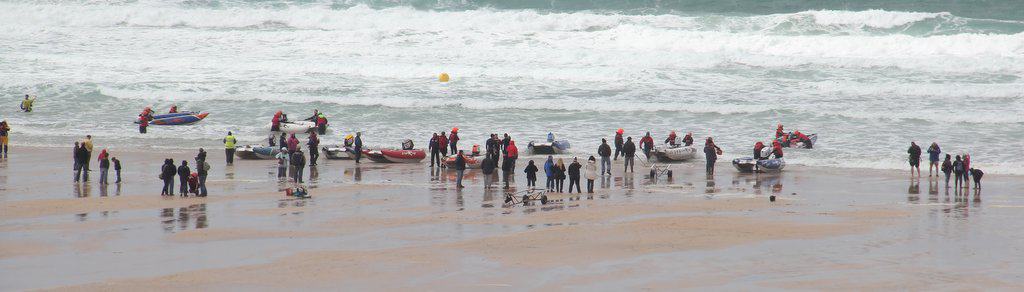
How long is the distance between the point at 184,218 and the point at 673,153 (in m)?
13.2

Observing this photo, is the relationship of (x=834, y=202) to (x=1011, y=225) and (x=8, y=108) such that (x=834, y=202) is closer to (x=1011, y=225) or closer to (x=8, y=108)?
(x=1011, y=225)

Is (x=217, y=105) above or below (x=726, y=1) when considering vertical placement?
below

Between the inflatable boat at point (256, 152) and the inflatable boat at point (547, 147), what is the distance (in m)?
6.22

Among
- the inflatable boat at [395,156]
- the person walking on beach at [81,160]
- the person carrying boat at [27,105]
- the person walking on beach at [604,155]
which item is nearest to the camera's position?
the person walking on beach at [81,160]

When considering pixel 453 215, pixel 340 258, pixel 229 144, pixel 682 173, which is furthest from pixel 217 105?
pixel 340 258

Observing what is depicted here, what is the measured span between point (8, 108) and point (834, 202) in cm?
2900

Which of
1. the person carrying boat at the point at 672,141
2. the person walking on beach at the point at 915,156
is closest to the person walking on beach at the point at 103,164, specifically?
the person carrying boat at the point at 672,141

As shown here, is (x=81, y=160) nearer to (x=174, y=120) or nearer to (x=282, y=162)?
(x=282, y=162)

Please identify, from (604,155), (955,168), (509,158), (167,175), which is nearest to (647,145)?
(604,155)

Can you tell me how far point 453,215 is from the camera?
1817 centimetres

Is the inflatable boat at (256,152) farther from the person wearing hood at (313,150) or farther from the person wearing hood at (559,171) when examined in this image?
the person wearing hood at (559,171)

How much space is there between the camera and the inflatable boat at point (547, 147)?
95.1ft

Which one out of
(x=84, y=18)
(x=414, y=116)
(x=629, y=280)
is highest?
(x=84, y=18)

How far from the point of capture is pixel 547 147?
95.1ft
